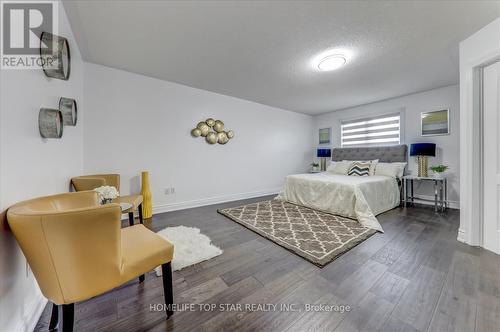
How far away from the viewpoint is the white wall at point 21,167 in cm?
96

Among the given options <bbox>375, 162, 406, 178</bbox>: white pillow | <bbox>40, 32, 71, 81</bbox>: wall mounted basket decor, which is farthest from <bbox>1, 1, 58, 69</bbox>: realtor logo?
<bbox>375, 162, 406, 178</bbox>: white pillow

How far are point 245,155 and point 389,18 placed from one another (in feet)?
11.3

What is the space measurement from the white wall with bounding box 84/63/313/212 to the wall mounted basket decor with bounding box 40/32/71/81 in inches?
49.7

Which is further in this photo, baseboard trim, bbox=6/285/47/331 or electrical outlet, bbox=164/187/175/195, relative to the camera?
electrical outlet, bbox=164/187/175/195

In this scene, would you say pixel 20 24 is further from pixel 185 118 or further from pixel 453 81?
pixel 453 81

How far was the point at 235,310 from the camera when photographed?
1.27 m

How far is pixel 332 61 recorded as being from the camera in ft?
8.50

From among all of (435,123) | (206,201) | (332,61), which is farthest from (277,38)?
(435,123)

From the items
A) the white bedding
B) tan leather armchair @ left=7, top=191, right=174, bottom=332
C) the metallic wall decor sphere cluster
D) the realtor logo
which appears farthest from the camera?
the metallic wall decor sphere cluster

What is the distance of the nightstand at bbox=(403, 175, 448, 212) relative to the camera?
3434 mm

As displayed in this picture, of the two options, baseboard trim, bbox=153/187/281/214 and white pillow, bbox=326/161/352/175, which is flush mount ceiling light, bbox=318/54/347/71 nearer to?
white pillow, bbox=326/161/352/175

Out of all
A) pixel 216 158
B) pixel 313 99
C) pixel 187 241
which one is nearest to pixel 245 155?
pixel 216 158

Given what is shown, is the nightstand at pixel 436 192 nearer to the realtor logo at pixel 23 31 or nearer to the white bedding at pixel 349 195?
the white bedding at pixel 349 195

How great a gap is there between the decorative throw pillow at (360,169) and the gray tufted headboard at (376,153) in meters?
0.51
